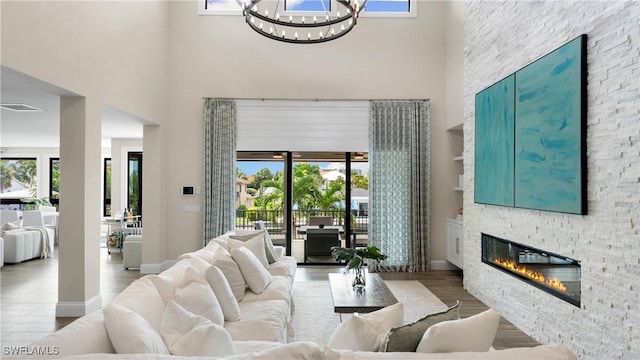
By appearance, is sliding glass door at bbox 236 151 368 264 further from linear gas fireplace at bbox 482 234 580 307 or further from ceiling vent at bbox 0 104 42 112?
ceiling vent at bbox 0 104 42 112

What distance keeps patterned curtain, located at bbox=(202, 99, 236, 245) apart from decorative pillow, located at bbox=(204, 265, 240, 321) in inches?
157

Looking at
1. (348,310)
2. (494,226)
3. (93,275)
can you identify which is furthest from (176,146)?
(494,226)

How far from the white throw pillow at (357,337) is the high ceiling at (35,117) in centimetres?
325

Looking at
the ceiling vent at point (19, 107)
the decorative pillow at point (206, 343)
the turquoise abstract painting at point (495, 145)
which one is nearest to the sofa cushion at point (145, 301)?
the decorative pillow at point (206, 343)

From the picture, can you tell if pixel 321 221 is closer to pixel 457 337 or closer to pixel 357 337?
pixel 357 337

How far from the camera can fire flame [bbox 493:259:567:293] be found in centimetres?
353

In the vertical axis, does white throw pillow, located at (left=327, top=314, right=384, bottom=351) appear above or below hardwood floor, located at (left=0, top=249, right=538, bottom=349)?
above

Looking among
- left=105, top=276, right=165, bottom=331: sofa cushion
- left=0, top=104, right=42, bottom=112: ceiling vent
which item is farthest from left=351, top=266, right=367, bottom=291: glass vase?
left=0, top=104, right=42, bottom=112: ceiling vent

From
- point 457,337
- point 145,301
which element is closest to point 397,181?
point 145,301

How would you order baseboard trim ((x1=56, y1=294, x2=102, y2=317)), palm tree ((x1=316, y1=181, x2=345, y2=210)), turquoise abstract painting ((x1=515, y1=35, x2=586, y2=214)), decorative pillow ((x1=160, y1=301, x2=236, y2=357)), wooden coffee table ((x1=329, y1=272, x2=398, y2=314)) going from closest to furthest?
decorative pillow ((x1=160, y1=301, x2=236, y2=357))
turquoise abstract painting ((x1=515, y1=35, x2=586, y2=214))
wooden coffee table ((x1=329, y1=272, x2=398, y2=314))
baseboard trim ((x1=56, y1=294, x2=102, y2=317))
palm tree ((x1=316, y1=181, x2=345, y2=210))

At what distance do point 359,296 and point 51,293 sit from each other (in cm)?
411

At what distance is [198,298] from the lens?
8.09 ft

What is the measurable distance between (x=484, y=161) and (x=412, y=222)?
2167mm

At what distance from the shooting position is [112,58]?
494 cm
